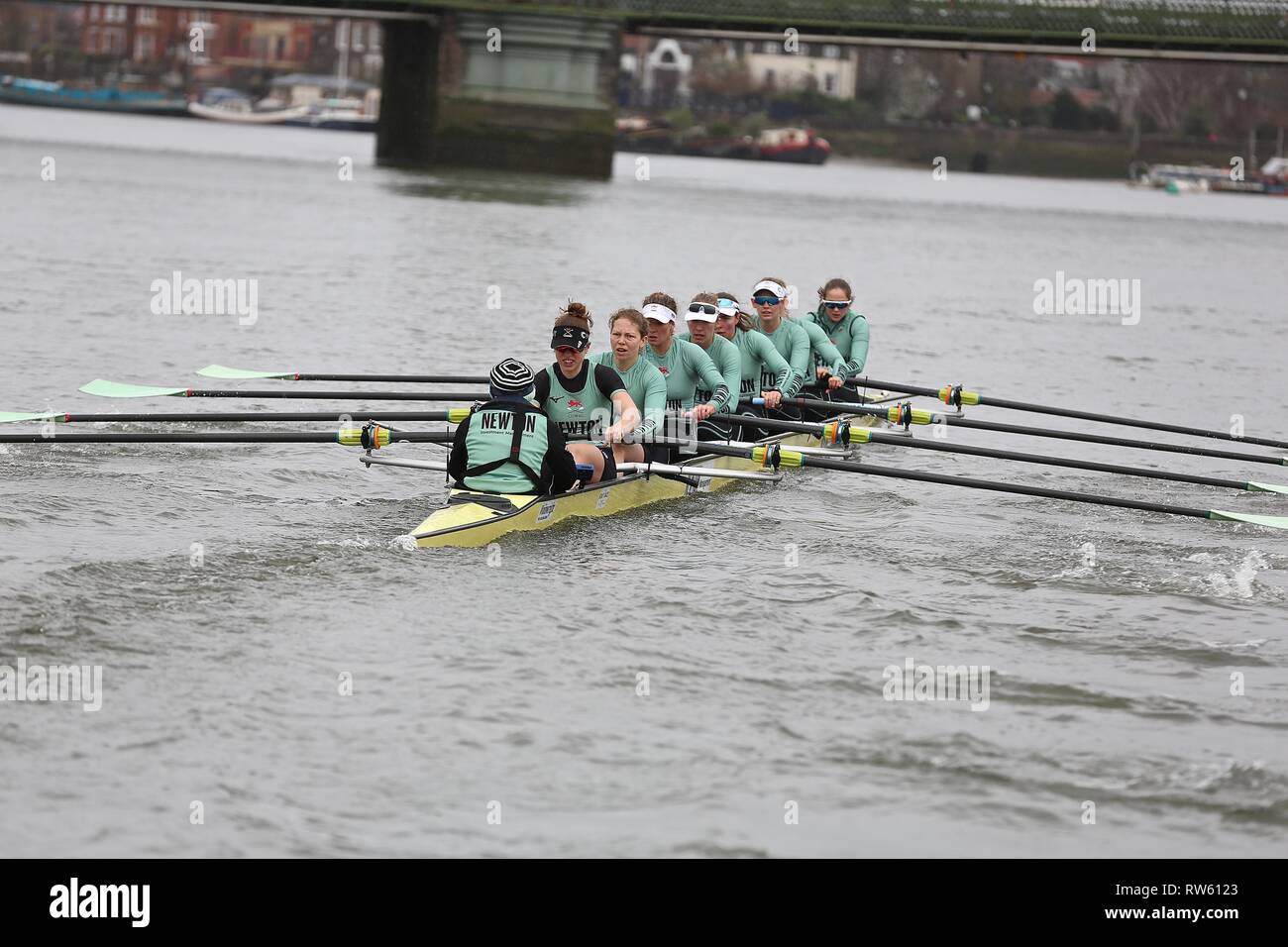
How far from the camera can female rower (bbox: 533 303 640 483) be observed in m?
11.5

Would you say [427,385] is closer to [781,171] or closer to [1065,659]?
[1065,659]

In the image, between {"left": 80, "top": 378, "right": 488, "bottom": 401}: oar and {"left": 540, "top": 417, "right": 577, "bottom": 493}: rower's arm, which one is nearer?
{"left": 540, "top": 417, "right": 577, "bottom": 493}: rower's arm

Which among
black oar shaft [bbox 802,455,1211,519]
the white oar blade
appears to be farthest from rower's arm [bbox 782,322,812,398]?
the white oar blade

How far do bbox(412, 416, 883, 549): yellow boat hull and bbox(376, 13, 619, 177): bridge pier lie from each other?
43.7 metres

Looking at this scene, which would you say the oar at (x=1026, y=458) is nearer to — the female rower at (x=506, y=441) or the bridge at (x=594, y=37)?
the female rower at (x=506, y=441)

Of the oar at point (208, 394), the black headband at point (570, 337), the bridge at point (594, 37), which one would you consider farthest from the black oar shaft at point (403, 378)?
the bridge at point (594, 37)

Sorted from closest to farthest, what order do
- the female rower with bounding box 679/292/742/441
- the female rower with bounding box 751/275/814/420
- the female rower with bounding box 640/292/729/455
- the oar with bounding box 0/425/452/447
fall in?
the oar with bounding box 0/425/452/447 → the female rower with bounding box 640/292/729/455 → the female rower with bounding box 679/292/742/441 → the female rower with bounding box 751/275/814/420

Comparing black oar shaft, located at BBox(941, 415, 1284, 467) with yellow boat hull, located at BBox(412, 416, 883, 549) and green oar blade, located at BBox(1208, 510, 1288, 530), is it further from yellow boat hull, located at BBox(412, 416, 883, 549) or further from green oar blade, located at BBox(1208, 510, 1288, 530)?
yellow boat hull, located at BBox(412, 416, 883, 549)

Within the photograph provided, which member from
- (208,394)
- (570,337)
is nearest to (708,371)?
(570,337)

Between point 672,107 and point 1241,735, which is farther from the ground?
point 672,107
